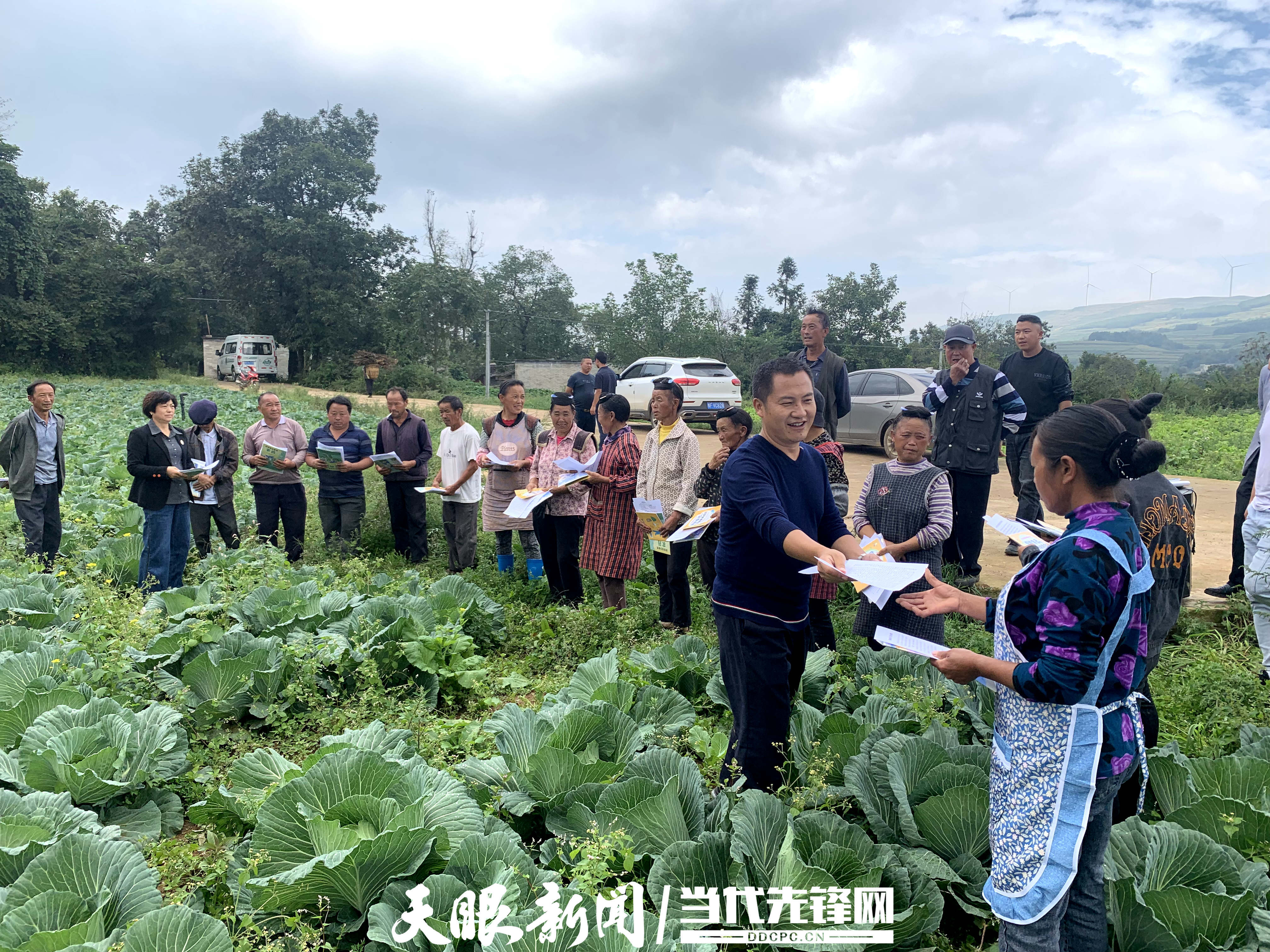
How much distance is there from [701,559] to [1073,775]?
3.53 meters

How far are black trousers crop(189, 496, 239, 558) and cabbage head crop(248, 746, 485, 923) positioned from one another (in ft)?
16.2

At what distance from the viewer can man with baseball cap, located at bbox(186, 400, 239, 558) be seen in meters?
6.51

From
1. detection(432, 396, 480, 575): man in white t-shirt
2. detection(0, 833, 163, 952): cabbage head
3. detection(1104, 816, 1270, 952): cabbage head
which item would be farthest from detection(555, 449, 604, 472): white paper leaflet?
detection(1104, 816, 1270, 952): cabbage head

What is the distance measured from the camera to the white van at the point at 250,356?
105 feet

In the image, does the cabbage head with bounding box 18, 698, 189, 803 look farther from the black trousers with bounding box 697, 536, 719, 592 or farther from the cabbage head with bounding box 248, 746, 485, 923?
the black trousers with bounding box 697, 536, 719, 592

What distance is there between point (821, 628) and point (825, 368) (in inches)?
80.2

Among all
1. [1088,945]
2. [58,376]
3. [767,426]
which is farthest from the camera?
Result: [58,376]

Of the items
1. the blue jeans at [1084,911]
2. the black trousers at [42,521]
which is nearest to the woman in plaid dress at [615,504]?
the blue jeans at [1084,911]

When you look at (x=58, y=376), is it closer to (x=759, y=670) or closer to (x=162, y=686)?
(x=162, y=686)

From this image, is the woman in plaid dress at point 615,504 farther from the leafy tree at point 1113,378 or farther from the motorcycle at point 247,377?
the motorcycle at point 247,377

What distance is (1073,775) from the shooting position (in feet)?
5.43

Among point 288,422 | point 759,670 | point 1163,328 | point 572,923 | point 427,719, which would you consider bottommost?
point 427,719

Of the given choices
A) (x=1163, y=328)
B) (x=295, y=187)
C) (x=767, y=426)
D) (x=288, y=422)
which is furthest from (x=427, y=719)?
(x=1163, y=328)

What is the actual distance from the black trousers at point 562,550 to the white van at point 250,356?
98.2 feet
